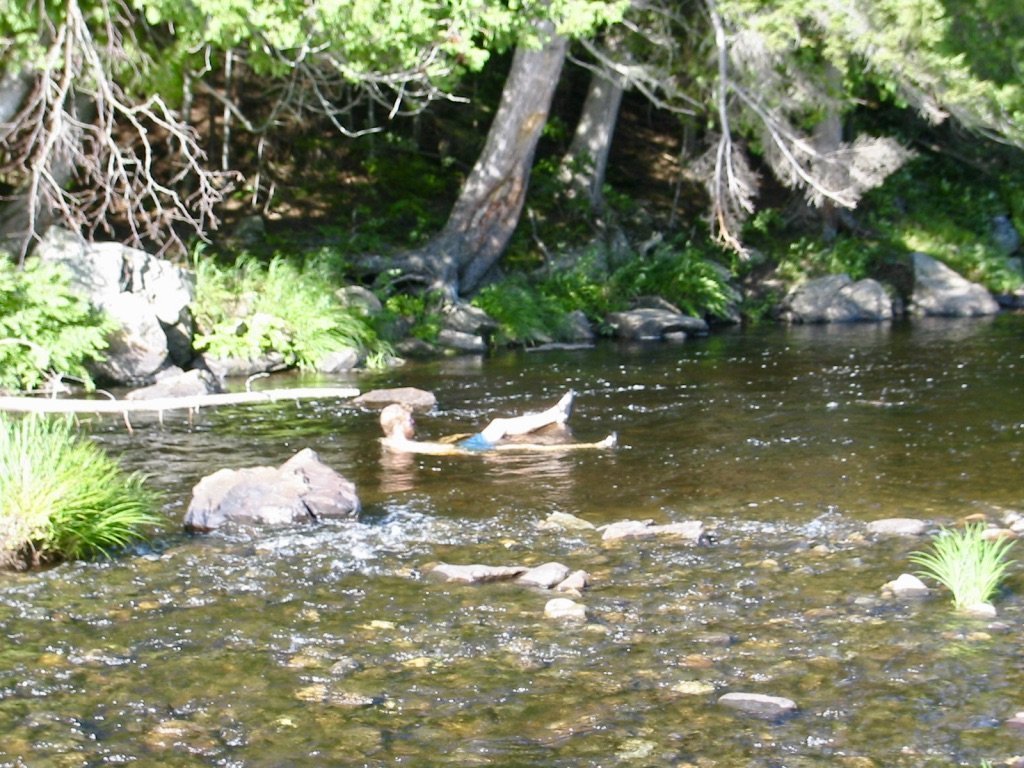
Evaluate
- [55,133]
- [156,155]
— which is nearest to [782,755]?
[55,133]

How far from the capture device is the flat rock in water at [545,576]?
7.06 metres

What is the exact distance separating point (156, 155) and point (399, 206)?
4329 mm

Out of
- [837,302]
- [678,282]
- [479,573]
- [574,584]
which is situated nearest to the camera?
[574,584]

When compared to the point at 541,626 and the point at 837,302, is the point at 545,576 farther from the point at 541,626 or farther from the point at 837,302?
the point at 837,302

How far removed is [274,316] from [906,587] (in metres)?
11.8

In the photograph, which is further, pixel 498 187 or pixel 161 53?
pixel 498 187

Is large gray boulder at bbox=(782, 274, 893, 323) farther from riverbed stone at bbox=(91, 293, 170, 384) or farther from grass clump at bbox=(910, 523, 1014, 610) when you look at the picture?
grass clump at bbox=(910, 523, 1014, 610)

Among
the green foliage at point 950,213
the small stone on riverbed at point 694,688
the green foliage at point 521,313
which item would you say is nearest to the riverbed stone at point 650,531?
the small stone on riverbed at point 694,688

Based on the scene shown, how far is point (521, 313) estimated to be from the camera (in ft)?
66.0

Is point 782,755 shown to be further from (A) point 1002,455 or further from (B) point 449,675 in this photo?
(A) point 1002,455

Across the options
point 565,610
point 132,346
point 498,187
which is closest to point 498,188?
point 498,187

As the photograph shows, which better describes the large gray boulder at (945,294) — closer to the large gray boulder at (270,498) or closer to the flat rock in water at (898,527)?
the flat rock in water at (898,527)

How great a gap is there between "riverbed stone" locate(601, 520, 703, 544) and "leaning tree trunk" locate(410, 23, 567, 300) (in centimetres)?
1240

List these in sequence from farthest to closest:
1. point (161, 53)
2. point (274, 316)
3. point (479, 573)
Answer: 1. point (274, 316)
2. point (161, 53)
3. point (479, 573)
